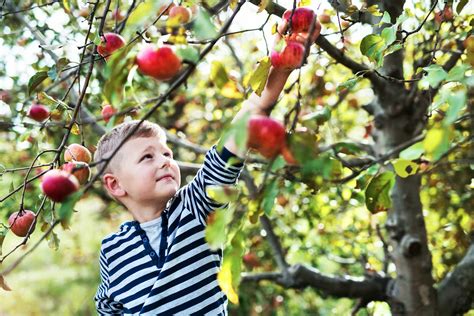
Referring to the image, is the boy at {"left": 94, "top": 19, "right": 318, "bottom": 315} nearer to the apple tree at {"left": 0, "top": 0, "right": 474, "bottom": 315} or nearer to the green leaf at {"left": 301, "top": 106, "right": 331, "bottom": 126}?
the apple tree at {"left": 0, "top": 0, "right": 474, "bottom": 315}

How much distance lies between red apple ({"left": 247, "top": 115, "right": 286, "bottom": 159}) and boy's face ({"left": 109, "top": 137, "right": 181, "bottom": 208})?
0.60 meters

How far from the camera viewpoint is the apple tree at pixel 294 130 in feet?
2.23

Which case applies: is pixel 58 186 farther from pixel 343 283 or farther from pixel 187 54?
pixel 343 283

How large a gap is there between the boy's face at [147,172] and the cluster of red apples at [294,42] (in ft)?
1.35

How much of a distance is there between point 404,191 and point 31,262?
4.52 metres

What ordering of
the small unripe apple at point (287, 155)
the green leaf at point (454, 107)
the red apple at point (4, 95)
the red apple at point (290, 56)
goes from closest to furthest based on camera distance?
1. the green leaf at point (454, 107)
2. the small unripe apple at point (287, 155)
3. the red apple at point (290, 56)
4. the red apple at point (4, 95)

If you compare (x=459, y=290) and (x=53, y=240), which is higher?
(x=53, y=240)

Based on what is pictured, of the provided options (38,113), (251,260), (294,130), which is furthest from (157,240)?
(251,260)

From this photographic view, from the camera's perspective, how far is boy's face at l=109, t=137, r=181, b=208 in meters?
1.23

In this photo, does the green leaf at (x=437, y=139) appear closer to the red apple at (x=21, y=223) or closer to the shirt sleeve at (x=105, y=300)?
the red apple at (x=21, y=223)

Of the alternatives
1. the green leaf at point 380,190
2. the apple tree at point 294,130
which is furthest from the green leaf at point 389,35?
the green leaf at point 380,190

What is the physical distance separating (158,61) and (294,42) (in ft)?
0.79

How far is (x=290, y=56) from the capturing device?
0.87 metres

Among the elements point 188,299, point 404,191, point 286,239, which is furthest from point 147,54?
point 286,239
